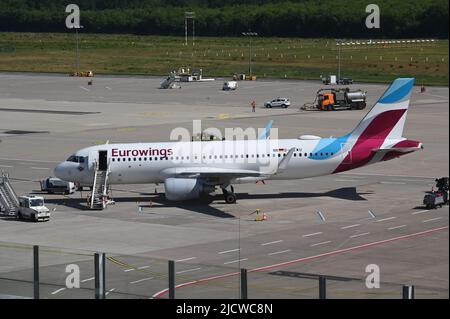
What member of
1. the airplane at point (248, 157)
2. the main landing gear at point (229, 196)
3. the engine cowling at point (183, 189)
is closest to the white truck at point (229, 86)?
the airplane at point (248, 157)

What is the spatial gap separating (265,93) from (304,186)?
89.4 meters

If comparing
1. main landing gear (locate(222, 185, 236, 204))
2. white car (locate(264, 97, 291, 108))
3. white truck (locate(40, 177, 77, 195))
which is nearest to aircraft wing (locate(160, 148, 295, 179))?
main landing gear (locate(222, 185, 236, 204))

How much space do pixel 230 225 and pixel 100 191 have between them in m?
12.6

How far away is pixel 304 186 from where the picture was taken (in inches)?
3317

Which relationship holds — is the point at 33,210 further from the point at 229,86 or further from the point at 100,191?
the point at 229,86

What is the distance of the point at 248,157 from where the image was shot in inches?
3027

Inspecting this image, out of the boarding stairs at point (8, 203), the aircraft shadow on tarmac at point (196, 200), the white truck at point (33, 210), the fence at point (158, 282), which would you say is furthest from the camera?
the aircraft shadow on tarmac at point (196, 200)

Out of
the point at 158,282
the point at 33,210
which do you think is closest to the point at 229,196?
the point at 33,210

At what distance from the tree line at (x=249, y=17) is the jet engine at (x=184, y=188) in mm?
11617

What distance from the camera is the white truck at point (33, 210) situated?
70.5 metres

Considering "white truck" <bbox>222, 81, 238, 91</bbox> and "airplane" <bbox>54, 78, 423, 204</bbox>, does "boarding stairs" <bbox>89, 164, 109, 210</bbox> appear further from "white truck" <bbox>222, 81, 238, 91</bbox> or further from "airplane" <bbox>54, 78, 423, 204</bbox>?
"white truck" <bbox>222, 81, 238, 91</bbox>

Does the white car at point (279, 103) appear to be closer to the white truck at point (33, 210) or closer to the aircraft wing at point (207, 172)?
the aircraft wing at point (207, 172)

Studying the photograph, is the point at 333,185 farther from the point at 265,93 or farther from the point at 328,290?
the point at 265,93

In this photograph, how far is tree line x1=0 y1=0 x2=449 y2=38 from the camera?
127 feet
